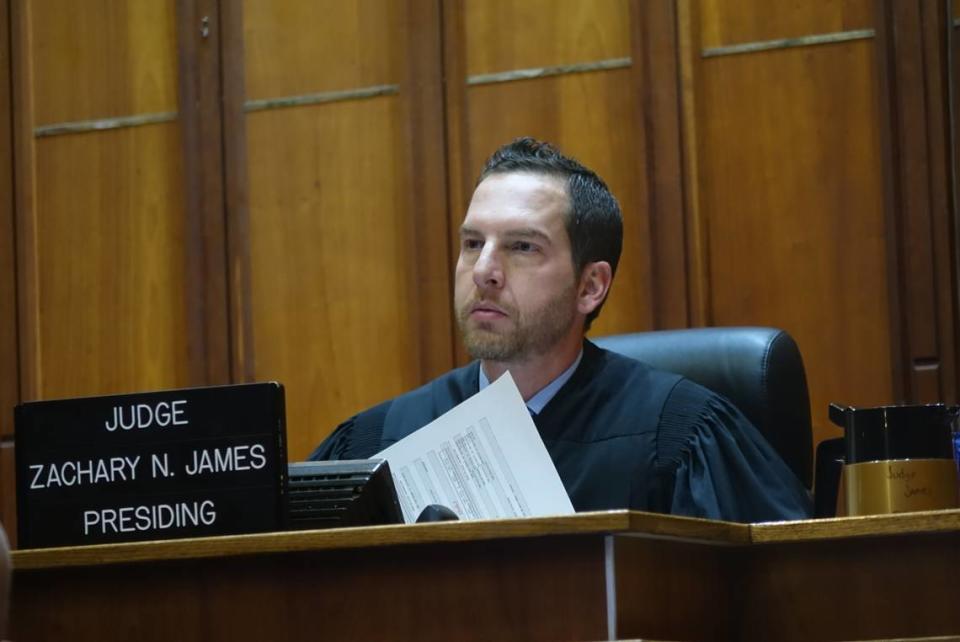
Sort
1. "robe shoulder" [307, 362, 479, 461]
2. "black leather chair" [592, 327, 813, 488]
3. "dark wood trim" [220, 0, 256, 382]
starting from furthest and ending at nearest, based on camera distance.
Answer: "dark wood trim" [220, 0, 256, 382] < "robe shoulder" [307, 362, 479, 461] < "black leather chair" [592, 327, 813, 488]

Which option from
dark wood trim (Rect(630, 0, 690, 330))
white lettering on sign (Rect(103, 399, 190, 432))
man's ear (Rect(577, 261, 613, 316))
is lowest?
white lettering on sign (Rect(103, 399, 190, 432))

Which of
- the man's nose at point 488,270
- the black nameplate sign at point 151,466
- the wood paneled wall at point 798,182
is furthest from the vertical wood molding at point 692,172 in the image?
the black nameplate sign at point 151,466

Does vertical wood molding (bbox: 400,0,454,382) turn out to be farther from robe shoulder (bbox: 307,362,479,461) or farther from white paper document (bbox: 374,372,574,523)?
white paper document (bbox: 374,372,574,523)

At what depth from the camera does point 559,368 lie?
279cm

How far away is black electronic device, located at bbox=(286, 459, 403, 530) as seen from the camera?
189 cm

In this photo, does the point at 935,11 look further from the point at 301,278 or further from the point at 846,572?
the point at 846,572

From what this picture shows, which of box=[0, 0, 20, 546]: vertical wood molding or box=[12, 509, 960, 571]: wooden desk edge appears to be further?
box=[0, 0, 20, 546]: vertical wood molding

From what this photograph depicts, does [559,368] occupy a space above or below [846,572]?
above

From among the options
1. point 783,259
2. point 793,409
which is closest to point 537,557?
point 793,409

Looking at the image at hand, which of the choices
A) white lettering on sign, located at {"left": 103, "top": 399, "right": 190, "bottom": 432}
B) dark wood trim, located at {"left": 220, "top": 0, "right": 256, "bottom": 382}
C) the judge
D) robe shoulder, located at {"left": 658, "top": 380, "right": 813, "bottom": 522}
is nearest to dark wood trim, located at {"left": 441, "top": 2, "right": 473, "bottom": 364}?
dark wood trim, located at {"left": 220, "top": 0, "right": 256, "bottom": 382}

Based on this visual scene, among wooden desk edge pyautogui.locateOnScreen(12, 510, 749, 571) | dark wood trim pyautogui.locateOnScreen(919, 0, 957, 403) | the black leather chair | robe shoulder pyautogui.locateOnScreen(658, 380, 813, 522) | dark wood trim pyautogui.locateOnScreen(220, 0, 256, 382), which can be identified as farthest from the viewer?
dark wood trim pyautogui.locateOnScreen(220, 0, 256, 382)

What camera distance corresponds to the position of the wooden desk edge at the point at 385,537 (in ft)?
5.08

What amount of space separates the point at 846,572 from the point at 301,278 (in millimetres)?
2549

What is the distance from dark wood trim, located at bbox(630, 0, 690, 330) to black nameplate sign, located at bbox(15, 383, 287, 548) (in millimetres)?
2160
